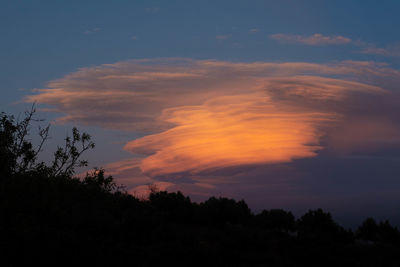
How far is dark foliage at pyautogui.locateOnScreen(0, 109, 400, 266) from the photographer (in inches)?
417

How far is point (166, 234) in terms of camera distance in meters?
12.4

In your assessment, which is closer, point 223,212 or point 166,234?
point 166,234

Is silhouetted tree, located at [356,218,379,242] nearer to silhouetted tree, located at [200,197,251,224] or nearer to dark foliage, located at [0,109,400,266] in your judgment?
dark foliage, located at [0,109,400,266]

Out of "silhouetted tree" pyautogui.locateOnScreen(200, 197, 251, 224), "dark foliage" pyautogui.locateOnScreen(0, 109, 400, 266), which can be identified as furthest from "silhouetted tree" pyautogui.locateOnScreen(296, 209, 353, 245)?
"silhouetted tree" pyautogui.locateOnScreen(200, 197, 251, 224)

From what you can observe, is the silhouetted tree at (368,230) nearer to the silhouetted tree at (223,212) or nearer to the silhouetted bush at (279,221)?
the silhouetted bush at (279,221)

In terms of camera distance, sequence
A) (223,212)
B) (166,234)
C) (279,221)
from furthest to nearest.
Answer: (223,212), (279,221), (166,234)

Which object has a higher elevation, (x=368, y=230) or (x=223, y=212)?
(x=223, y=212)

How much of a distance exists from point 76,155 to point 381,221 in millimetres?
17165

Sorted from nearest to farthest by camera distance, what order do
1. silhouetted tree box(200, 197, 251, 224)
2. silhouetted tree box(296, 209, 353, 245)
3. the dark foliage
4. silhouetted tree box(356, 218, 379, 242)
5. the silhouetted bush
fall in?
the dark foliage → silhouetted tree box(296, 209, 353, 245) → silhouetted tree box(356, 218, 379, 242) → the silhouetted bush → silhouetted tree box(200, 197, 251, 224)

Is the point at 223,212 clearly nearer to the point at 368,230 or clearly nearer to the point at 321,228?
the point at 321,228

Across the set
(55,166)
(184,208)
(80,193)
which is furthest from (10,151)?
(184,208)

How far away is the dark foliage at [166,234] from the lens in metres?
10.6

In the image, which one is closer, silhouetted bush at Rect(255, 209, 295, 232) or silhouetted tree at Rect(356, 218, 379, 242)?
silhouetted tree at Rect(356, 218, 379, 242)

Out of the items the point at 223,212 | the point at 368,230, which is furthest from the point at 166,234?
the point at 368,230
